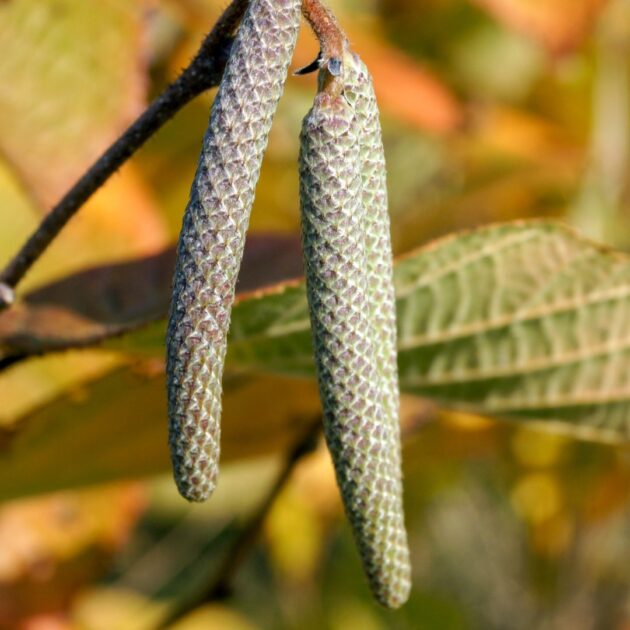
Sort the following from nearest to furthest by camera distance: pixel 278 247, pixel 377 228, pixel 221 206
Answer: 1. pixel 221 206
2. pixel 377 228
3. pixel 278 247

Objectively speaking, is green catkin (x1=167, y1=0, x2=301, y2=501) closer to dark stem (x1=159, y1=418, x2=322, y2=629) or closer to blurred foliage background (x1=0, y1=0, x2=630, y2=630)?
blurred foliage background (x1=0, y1=0, x2=630, y2=630)

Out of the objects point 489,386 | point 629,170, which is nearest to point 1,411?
point 489,386

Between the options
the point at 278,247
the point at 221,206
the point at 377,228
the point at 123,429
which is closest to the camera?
the point at 221,206

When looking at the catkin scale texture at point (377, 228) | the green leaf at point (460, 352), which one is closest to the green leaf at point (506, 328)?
the green leaf at point (460, 352)

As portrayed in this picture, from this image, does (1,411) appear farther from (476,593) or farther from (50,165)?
(476,593)

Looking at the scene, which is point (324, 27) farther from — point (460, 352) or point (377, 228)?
point (460, 352)

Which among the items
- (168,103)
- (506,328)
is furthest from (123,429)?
(168,103)
